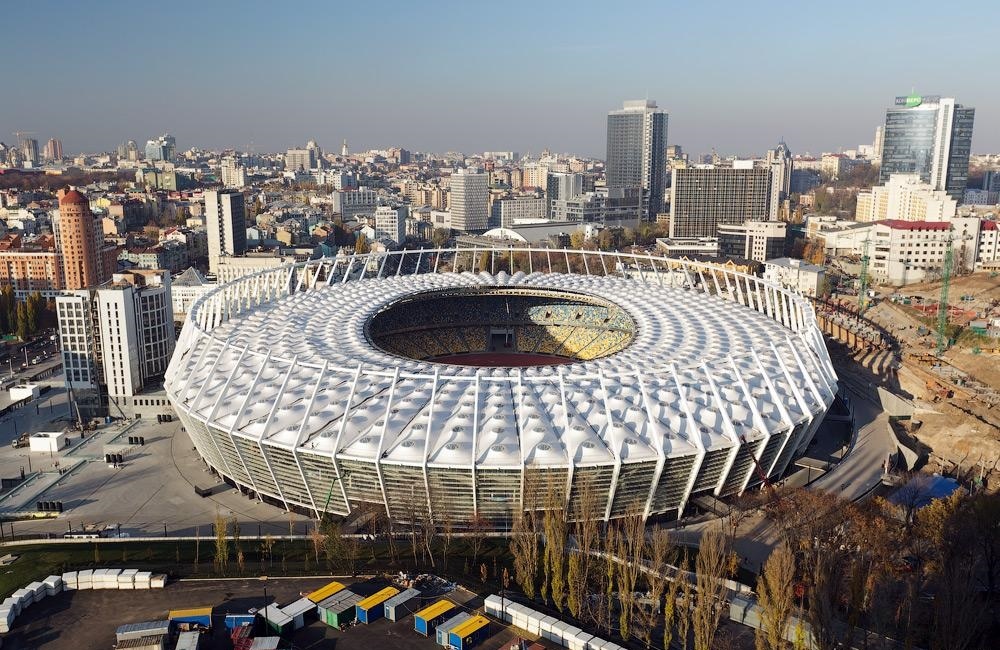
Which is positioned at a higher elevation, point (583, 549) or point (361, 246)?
point (361, 246)

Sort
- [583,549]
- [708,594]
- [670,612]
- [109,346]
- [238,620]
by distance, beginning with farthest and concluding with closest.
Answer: [109,346] → [583,549] → [238,620] → [670,612] → [708,594]

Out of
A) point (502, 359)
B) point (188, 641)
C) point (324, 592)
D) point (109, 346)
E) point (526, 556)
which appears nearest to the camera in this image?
point (188, 641)

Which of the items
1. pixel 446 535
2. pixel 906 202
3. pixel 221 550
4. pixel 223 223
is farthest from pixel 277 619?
pixel 906 202

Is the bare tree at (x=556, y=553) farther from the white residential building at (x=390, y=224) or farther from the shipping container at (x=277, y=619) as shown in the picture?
the white residential building at (x=390, y=224)

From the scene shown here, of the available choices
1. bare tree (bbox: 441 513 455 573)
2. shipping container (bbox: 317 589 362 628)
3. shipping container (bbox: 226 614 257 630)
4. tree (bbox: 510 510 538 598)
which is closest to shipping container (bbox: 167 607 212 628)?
shipping container (bbox: 226 614 257 630)

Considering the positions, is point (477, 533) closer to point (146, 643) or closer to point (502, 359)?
point (146, 643)

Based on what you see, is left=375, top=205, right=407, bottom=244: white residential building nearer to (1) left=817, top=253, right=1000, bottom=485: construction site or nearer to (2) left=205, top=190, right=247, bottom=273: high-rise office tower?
(2) left=205, top=190, right=247, bottom=273: high-rise office tower

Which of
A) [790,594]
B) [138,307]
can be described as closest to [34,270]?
[138,307]
